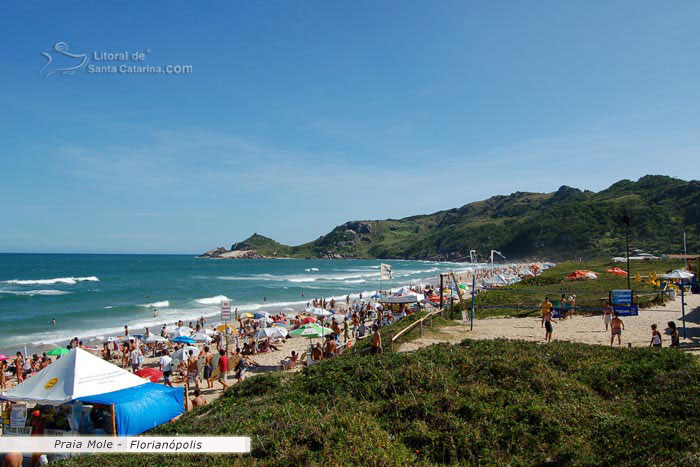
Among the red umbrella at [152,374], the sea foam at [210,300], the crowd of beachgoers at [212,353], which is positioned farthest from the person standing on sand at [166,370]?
the sea foam at [210,300]

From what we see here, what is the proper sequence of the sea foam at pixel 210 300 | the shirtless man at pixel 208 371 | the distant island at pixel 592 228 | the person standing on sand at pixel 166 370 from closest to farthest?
the shirtless man at pixel 208 371
the person standing on sand at pixel 166 370
the sea foam at pixel 210 300
the distant island at pixel 592 228

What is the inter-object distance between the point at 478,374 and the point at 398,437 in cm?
294

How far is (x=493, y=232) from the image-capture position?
488 feet

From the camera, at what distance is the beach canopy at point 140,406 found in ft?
27.0

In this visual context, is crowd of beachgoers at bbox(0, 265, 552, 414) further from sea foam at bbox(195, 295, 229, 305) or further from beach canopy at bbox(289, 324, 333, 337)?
sea foam at bbox(195, 295, 229, 305)

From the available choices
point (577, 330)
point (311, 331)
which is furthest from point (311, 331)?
point (577, 330)

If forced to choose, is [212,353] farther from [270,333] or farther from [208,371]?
[208,371]

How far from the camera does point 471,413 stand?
7.11 m

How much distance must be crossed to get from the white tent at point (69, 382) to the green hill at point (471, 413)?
4.57 feet
